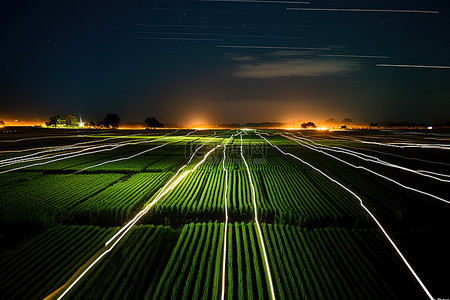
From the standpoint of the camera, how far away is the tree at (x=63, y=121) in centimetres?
13000

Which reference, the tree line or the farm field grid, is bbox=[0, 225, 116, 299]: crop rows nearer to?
the farm field grid

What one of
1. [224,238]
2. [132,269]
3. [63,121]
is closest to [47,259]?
[132,269]

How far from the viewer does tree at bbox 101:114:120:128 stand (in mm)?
123062

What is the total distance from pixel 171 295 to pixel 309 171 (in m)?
15.0

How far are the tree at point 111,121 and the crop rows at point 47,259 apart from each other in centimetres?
12637

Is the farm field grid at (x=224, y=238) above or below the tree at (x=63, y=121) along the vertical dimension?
below

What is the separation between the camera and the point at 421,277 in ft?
21.4

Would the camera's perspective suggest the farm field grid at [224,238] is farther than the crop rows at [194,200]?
No

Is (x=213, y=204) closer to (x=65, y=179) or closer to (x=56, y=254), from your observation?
(x=56, y=254)

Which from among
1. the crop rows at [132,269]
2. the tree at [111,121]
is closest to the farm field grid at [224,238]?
the crop rows at [132,269]

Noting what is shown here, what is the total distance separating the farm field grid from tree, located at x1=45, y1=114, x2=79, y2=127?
137 m

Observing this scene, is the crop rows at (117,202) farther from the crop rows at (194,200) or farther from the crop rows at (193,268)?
the crop rows at (193,268)

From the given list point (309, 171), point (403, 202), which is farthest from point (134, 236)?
point (309, 171)

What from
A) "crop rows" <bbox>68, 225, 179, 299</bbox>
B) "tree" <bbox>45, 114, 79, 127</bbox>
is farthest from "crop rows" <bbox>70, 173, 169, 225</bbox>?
"tree" <bbox>45, 114, 79, 127</bbox>
